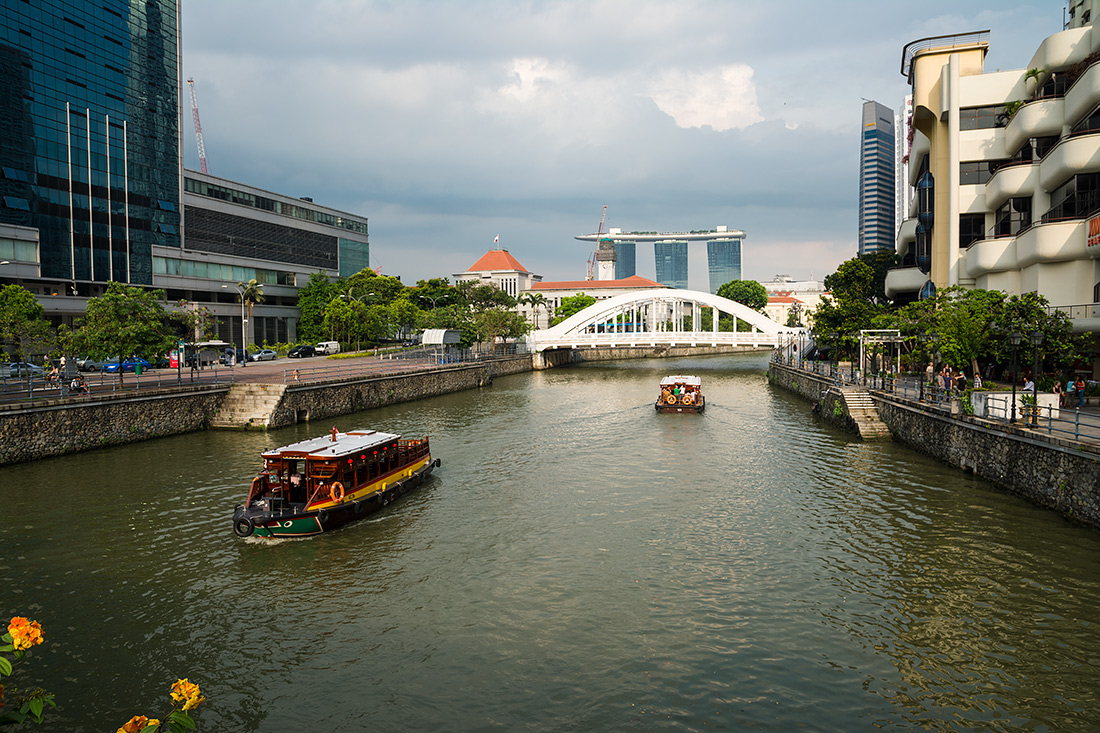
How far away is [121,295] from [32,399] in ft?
33.0

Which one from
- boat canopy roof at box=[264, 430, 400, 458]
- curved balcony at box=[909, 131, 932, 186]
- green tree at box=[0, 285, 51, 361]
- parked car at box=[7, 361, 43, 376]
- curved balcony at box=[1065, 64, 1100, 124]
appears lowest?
boat canopy roof at box=[264, 430, 400, 458]

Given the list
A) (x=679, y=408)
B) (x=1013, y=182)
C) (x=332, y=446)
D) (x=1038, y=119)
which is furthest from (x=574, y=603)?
(x=1038, y=119)


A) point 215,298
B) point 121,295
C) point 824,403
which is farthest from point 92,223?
point 824,403

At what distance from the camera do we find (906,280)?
59500 millimetres

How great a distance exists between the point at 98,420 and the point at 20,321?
11.3 metres

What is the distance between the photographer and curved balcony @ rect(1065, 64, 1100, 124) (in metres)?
32.3

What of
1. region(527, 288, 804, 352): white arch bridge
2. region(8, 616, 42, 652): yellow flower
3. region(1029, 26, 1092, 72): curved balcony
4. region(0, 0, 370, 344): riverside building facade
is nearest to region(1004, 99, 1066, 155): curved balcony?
region(1029, 26, 1092, 72): curved balcony

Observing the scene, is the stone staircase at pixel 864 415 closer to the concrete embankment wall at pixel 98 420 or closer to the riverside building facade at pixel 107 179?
the concrete embankment wall at pixel 98 420

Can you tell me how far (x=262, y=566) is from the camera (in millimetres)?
18734

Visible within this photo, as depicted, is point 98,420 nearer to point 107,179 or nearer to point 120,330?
point 120,330

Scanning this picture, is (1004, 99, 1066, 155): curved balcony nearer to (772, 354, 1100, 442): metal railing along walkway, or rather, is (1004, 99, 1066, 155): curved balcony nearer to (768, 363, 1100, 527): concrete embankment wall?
(772, 354, 1100, 442): metal railing along walkway

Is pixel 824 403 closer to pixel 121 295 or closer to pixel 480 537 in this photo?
pixel 480 537

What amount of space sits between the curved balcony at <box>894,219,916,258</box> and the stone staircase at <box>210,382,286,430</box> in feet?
173

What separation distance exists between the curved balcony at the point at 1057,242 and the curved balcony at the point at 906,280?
72.2ft
